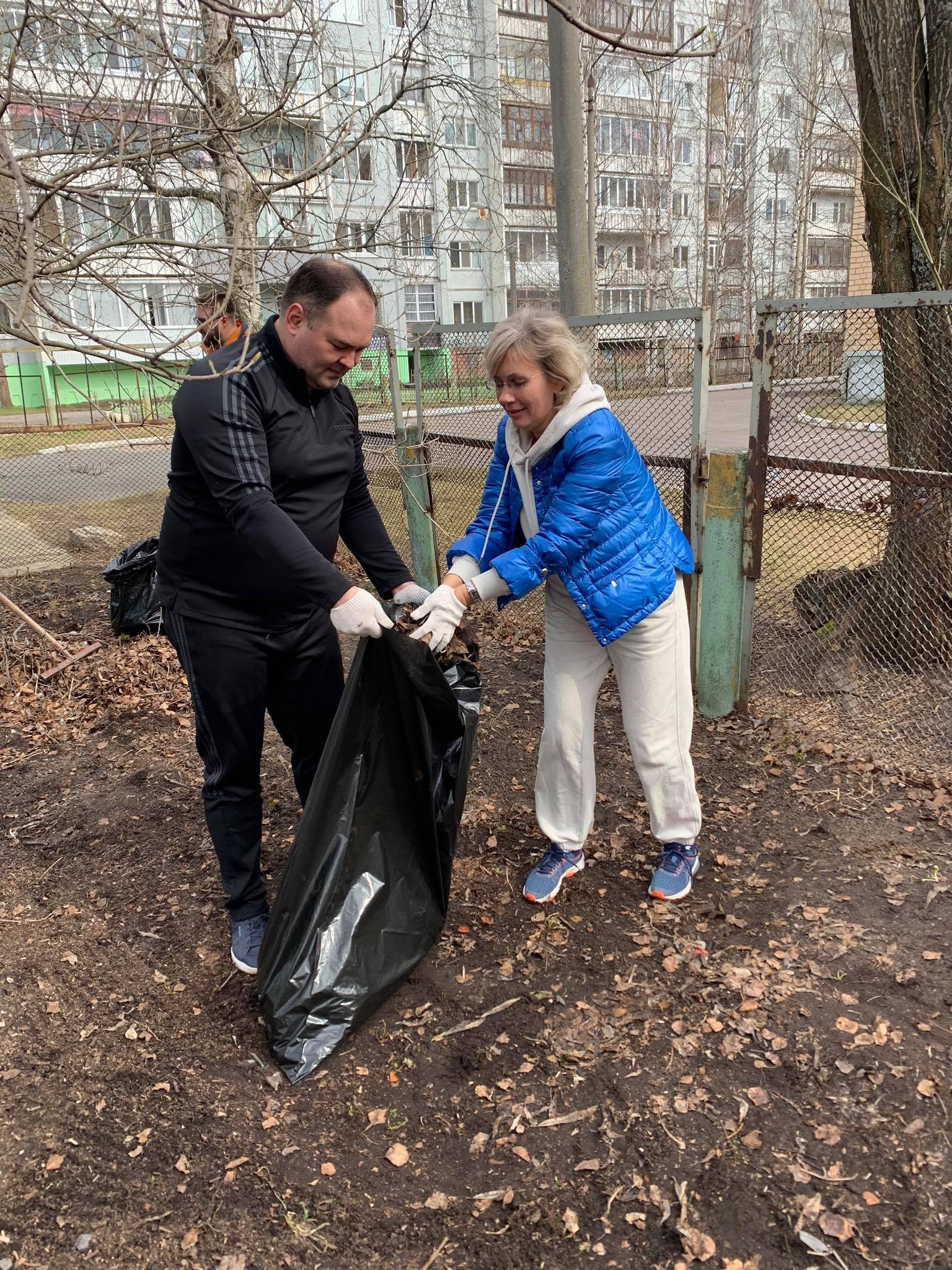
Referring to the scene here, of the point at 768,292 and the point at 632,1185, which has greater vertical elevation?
the point at 768,292

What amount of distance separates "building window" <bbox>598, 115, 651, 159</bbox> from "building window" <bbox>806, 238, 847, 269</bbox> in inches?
462

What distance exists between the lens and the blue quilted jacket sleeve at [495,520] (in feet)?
8.78

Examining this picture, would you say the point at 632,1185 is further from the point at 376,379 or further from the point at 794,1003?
the point at 376,379

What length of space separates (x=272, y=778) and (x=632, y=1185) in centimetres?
235

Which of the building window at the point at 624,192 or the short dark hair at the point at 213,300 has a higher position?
the building window at the point at 624,192

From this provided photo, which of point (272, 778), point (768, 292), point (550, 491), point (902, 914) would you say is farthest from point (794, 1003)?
point (768, 292)

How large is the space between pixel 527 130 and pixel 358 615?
125ft

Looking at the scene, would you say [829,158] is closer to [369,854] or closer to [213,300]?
[213,300]

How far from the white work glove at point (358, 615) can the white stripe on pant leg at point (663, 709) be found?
2.55ft

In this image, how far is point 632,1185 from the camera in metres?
1.83

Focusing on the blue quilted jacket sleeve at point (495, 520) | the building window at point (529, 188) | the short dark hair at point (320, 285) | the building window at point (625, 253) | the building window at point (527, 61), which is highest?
the building window at point (527, 61)

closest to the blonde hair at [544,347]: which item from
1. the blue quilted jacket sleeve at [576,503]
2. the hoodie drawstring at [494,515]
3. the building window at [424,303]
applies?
the blue quilted jacket sleeve at [576,503]

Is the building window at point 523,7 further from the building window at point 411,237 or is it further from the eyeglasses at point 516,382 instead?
the eyeglasses at point 516,382

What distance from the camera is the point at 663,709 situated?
2.62 metres
